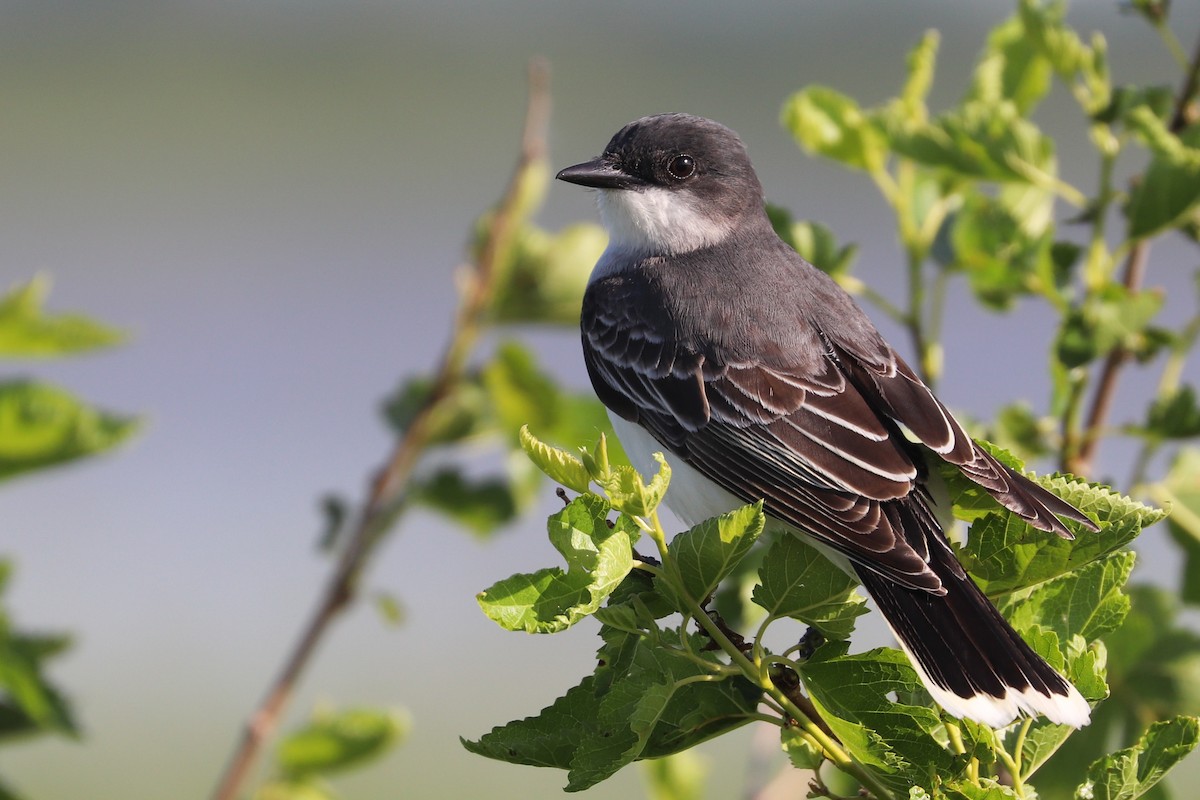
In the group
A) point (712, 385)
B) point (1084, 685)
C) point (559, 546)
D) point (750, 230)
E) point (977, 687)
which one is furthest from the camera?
point (750, 230)

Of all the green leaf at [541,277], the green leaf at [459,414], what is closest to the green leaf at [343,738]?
the green leaf at [459,414]

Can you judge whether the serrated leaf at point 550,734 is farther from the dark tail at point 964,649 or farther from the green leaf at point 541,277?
the green leaf at point 541,277

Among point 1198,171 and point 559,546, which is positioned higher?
point 1198,171

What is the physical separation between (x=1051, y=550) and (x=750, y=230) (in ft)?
7.14

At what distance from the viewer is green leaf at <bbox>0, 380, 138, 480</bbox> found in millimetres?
2885

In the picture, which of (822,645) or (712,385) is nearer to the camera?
(822,645)

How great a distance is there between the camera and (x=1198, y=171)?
11.6ft

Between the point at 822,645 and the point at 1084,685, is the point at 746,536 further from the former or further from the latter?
the point at 1084,685

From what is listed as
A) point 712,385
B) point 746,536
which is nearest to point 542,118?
point 712,385

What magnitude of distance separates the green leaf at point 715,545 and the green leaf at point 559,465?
19cm

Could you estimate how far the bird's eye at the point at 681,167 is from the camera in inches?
183

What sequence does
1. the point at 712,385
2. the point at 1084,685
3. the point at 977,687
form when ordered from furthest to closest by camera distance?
the point at 712,385, the point at 977,687, the point at 1084,685

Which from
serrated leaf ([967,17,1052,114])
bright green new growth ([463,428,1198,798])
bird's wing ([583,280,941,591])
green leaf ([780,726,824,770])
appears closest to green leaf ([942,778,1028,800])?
bright green new growth ([463,428,1198,798])

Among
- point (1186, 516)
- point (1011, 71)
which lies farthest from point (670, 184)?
point (1186, 516)
